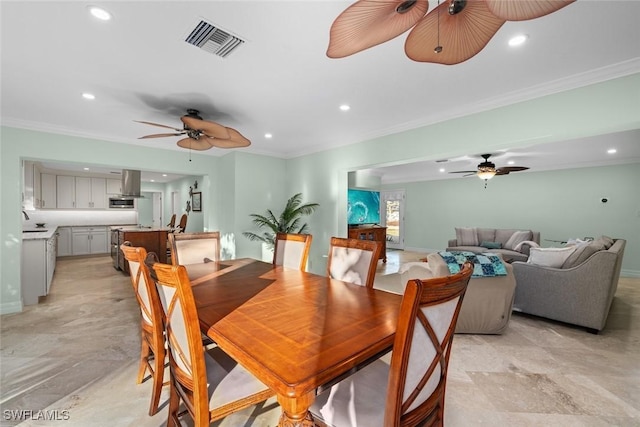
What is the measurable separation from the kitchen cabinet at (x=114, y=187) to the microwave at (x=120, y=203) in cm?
18

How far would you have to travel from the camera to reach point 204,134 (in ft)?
9.17

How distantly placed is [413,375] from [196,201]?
22.5 ft

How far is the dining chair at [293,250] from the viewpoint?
2.55 m

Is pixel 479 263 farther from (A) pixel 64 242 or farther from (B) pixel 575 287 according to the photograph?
(A) pixel 64 242

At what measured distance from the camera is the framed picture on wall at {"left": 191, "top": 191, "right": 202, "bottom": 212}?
6610 mm

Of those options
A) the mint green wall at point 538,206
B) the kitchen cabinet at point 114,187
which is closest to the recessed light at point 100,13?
the kitchen cabinet at point 114,187

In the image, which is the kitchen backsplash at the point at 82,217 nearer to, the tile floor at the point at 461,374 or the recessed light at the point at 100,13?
the tile floor at the point at 461,374

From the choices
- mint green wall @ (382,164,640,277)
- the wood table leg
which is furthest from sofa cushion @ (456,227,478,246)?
the wood table leg

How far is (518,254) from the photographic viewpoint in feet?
18.1

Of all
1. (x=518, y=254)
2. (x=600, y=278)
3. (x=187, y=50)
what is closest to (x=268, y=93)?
(x=187, y=50)

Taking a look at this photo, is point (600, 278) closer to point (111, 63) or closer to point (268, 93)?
point (268, 93)

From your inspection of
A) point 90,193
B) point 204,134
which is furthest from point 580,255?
point 90,193

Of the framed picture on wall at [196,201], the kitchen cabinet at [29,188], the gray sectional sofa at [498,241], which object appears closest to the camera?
the kitchen cabinet at [29,188]

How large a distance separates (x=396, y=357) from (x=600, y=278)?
3274mm
